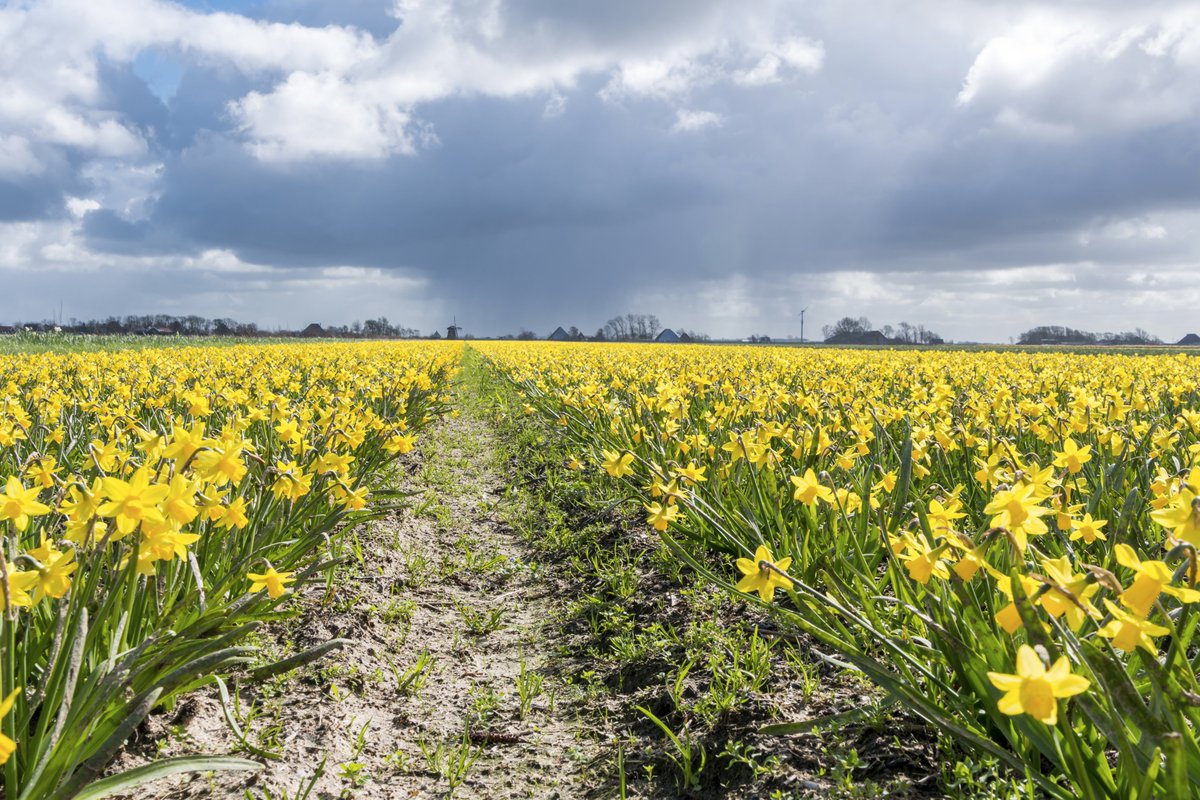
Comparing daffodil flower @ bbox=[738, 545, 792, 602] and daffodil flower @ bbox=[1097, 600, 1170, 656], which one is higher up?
daffodil flower @ bbox=[1097, 600, 1170, 656]

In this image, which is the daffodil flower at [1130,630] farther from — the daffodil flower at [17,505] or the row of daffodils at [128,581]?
the daffodil flower at [17,505]

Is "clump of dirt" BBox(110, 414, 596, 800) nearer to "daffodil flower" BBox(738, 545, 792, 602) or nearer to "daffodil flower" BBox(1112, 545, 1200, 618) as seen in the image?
"daffodil flower" BBox(738, 545, 792, 602)

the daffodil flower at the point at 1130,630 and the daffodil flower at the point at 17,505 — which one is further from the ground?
the daffodil flower at the point at 17,505

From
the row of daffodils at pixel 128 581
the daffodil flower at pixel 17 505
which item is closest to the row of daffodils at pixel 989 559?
the row of daffodils at pixel 128 581

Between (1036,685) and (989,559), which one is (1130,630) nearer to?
(1036,685)

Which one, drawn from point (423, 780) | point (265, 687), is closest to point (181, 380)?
point (265, 687)

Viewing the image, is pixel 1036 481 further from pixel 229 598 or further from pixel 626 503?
pixel 626 503

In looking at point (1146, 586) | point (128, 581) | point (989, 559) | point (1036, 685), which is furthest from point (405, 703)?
point (1146, 586)

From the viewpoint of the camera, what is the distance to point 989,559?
2822 millimetres

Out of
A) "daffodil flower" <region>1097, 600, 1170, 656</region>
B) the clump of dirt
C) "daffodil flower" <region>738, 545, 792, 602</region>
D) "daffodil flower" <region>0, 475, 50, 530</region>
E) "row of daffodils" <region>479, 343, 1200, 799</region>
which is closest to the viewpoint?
"daffodil flower" <region>1097, 600, 1170, 656</region>

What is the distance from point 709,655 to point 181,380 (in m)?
7.07

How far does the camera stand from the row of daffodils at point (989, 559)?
1475 millimetres

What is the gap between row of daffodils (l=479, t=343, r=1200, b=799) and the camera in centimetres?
147

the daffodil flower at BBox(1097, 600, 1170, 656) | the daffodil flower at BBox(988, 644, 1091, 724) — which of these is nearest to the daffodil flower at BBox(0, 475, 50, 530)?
the daffodil flower at BBox(988, 644, 1091, 724)
